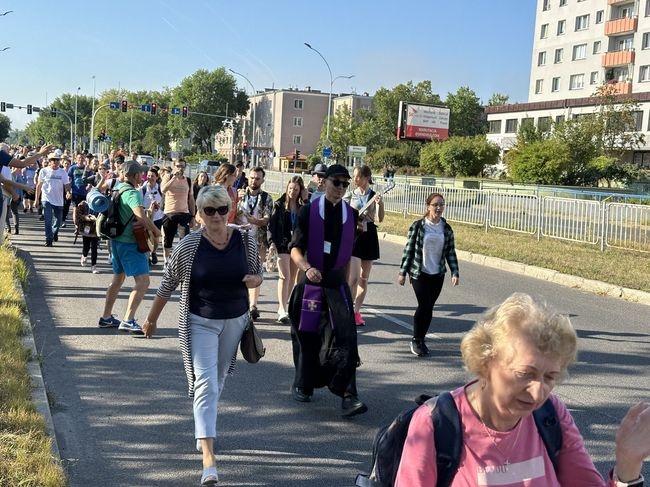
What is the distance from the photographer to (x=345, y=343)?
570 centimetres

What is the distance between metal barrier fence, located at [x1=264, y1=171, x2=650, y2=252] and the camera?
1704 cm

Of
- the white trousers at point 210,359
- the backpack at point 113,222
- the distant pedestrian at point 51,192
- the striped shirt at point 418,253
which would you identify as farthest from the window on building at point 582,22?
the white trousers at point 210,359

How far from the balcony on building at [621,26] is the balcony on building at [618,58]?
154 cm

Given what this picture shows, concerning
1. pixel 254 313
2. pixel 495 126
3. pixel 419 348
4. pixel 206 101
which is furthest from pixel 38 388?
pixel 206 101

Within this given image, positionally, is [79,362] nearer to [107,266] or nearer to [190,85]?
[107,266]

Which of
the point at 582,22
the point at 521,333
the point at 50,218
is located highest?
the point at 582,22

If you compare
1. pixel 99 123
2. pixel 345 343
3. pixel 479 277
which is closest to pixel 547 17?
pixel 479 277

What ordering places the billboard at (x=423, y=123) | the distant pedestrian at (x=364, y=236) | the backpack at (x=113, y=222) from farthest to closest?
1. the billboard at (x=423, y=123)
2. the distant pedestrian at (x=364, y=236)
3. the backpack at (x=113, y=222)

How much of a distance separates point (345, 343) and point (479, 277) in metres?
9.01

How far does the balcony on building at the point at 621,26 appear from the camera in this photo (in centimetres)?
→ 6031

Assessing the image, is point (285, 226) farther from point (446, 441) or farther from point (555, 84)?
point (555, 84)

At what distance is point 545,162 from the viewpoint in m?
40.3

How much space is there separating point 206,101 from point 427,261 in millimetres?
111296

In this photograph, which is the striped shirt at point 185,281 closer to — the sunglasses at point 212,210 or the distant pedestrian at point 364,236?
the sunglasses at point 212,210
